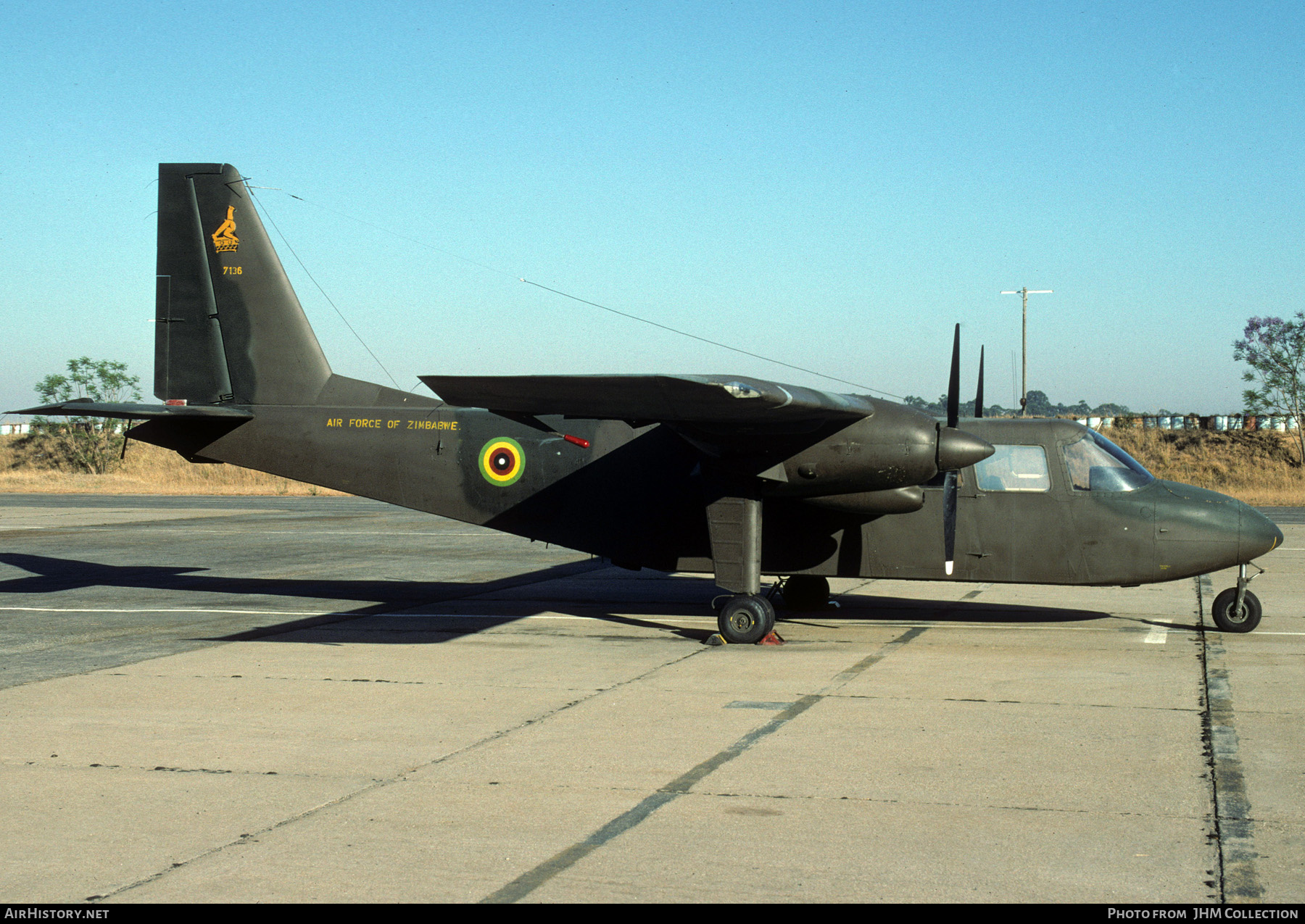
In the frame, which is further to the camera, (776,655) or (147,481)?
(147,481)

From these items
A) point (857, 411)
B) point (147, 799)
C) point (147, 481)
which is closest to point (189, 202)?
point (857, 411)

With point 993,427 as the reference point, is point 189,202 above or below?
above

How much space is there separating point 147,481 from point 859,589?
1760 inches

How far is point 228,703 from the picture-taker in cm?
950

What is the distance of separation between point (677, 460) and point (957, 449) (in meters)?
3.48

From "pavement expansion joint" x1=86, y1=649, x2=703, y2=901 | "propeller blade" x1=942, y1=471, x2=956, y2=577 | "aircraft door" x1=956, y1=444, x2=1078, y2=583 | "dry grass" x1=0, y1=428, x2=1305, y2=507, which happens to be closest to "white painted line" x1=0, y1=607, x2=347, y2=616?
"pavement expansion joint" x1=86, y1=649, x2=703, y2=901

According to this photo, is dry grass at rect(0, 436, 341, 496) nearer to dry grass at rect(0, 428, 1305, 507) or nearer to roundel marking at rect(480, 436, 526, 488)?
dry grass at rect(0, 428, 1305, 507)

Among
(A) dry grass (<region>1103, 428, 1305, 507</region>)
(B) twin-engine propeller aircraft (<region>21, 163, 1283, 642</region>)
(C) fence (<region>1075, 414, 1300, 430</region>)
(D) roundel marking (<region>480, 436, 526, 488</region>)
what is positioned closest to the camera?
(B) twin-engine propeller aircraft (<region>21, 163, 1283, 642</region>)

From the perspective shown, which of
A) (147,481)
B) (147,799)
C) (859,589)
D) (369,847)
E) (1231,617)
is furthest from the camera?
(147,481)

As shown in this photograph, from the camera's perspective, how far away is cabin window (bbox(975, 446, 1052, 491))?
44.0ft

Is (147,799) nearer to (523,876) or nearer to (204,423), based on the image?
(523,876)

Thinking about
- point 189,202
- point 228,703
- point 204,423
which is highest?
point 189,202

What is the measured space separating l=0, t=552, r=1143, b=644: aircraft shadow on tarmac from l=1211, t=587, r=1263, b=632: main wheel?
1.68m

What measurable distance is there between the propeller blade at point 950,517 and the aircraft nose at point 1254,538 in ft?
10.6
